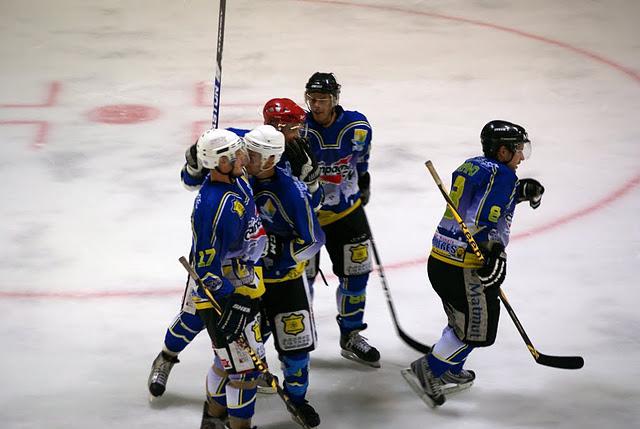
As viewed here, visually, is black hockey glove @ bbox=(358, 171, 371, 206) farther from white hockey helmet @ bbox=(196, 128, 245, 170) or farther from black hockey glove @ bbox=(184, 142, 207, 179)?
white hockey helmet @ bbox=(196, 128, 245, 170)

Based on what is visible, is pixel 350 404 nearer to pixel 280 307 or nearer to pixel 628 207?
pixel 280 307

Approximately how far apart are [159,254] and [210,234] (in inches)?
85.6

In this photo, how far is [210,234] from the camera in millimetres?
3318

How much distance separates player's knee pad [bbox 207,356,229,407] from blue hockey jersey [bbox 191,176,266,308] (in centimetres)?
33

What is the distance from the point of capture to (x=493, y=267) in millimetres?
3752

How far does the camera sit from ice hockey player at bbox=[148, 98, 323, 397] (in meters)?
3.78

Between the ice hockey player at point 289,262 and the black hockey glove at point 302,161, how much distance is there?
0.38 feet

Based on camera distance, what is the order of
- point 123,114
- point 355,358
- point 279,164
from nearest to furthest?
point 279,164 < point 355,358 < point 123,114

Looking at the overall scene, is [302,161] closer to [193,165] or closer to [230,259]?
[193,165]

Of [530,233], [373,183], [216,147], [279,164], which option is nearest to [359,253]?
[279,164]

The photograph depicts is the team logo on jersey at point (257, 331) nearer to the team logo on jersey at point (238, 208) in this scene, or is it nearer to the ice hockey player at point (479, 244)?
the team logo on jersey at point (238, 208)

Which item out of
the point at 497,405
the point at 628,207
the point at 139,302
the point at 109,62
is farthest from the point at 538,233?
the point at 109,62

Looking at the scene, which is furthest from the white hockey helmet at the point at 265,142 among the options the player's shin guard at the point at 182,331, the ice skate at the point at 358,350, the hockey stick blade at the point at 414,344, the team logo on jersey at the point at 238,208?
the hockey stick blade at the point at 414,344

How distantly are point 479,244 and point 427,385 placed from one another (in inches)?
23.9
